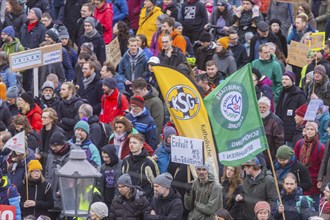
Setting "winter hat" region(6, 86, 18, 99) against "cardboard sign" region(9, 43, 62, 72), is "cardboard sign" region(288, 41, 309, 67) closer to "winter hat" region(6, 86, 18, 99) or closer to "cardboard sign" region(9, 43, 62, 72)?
"cardboard sign" region(9, 43, 62, 72)

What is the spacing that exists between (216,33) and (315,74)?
14.9 ft

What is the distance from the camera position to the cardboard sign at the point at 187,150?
1834 centimetres

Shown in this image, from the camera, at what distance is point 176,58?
24000 mm

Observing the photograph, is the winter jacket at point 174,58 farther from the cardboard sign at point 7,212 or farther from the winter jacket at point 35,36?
the cardboard sign at point 7,212

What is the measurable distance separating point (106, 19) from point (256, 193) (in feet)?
29.3

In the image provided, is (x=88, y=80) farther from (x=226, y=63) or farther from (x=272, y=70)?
(x=272, y=70)

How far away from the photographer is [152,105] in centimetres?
2191

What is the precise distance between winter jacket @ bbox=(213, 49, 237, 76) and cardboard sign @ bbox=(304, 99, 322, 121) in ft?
9.78

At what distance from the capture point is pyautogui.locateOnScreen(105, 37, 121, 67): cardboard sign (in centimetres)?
2536

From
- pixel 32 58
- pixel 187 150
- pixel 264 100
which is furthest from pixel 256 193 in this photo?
pixel 32 58

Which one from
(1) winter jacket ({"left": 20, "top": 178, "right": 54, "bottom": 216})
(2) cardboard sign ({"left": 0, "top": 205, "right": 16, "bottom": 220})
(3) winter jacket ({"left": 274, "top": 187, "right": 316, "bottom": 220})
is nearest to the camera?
(2) cardboard sign ({"left": 0, "top": 205, "right": 16, "bottom": 220})

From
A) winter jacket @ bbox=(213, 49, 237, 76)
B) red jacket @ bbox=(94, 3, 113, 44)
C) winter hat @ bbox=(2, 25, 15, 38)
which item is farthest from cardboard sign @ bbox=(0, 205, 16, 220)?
red jacket @ bbox=(94, 3, 113, 44)

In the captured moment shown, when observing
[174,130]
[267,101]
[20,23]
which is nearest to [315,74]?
[267,101]

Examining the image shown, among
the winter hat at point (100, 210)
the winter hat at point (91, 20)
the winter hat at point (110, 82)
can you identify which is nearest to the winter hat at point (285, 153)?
the winter hat at point (100, 210)
